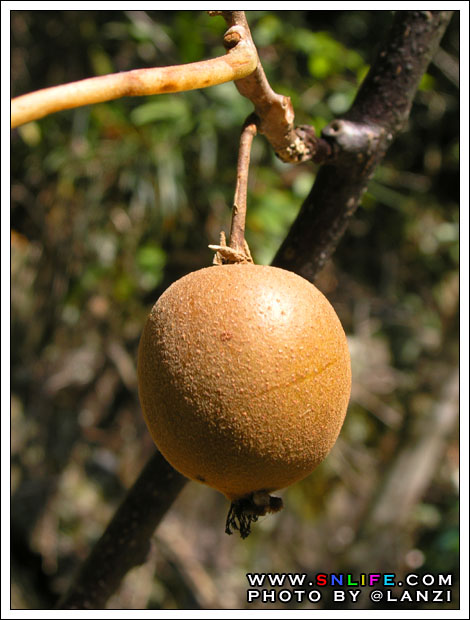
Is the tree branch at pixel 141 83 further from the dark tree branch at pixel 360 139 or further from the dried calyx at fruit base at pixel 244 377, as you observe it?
the dark tree branch at pixel 360 139

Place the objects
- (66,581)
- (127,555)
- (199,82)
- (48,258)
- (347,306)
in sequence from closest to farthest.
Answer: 1. (199,82)
2. (127,555)
3. (48,258)
4. (66,581)
5. (347,306)

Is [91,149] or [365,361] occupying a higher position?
[91,149]

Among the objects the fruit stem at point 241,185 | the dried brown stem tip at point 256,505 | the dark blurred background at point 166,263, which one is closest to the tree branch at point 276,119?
the fruit stem at point 241,185

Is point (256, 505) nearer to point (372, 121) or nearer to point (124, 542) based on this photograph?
point (124, 542)

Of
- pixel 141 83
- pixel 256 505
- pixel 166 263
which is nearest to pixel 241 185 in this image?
pixel 141 83

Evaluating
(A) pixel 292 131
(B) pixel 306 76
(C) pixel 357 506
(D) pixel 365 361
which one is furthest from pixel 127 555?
(C) pixel 357 506

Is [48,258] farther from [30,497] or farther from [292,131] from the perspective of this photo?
[292,131]
